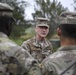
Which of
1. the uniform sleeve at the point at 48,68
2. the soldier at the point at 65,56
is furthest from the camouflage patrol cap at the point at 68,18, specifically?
the uniform sleeve at the point at 48,68

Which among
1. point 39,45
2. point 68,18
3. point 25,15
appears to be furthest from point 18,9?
point 68,18

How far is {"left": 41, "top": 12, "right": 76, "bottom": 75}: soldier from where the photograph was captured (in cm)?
334

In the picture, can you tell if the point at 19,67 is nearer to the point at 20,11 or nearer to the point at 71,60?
the point at 71,60

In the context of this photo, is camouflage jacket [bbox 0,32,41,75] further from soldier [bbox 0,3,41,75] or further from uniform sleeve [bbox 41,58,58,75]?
uniform sleeve [bbox 41,58,58,75]

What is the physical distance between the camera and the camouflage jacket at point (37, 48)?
6.74 meters

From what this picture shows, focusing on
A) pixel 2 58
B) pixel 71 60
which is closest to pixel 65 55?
pixel 71 60

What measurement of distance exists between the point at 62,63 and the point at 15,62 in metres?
0.46

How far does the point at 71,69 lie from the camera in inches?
131

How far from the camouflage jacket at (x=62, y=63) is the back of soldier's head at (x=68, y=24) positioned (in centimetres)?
12

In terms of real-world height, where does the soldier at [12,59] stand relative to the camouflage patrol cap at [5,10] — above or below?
below

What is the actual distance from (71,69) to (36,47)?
3538 mm

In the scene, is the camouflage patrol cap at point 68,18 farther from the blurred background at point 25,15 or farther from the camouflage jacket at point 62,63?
the blurred background at point 25,15

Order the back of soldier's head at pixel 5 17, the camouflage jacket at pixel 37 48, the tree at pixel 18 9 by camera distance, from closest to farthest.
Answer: the back of soldier's head at pixel 5 17 → the camouflage jacket at pixel 37 48 → the tree at pixel 18 9

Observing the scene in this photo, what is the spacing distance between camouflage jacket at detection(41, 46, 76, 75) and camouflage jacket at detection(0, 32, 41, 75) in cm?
20
